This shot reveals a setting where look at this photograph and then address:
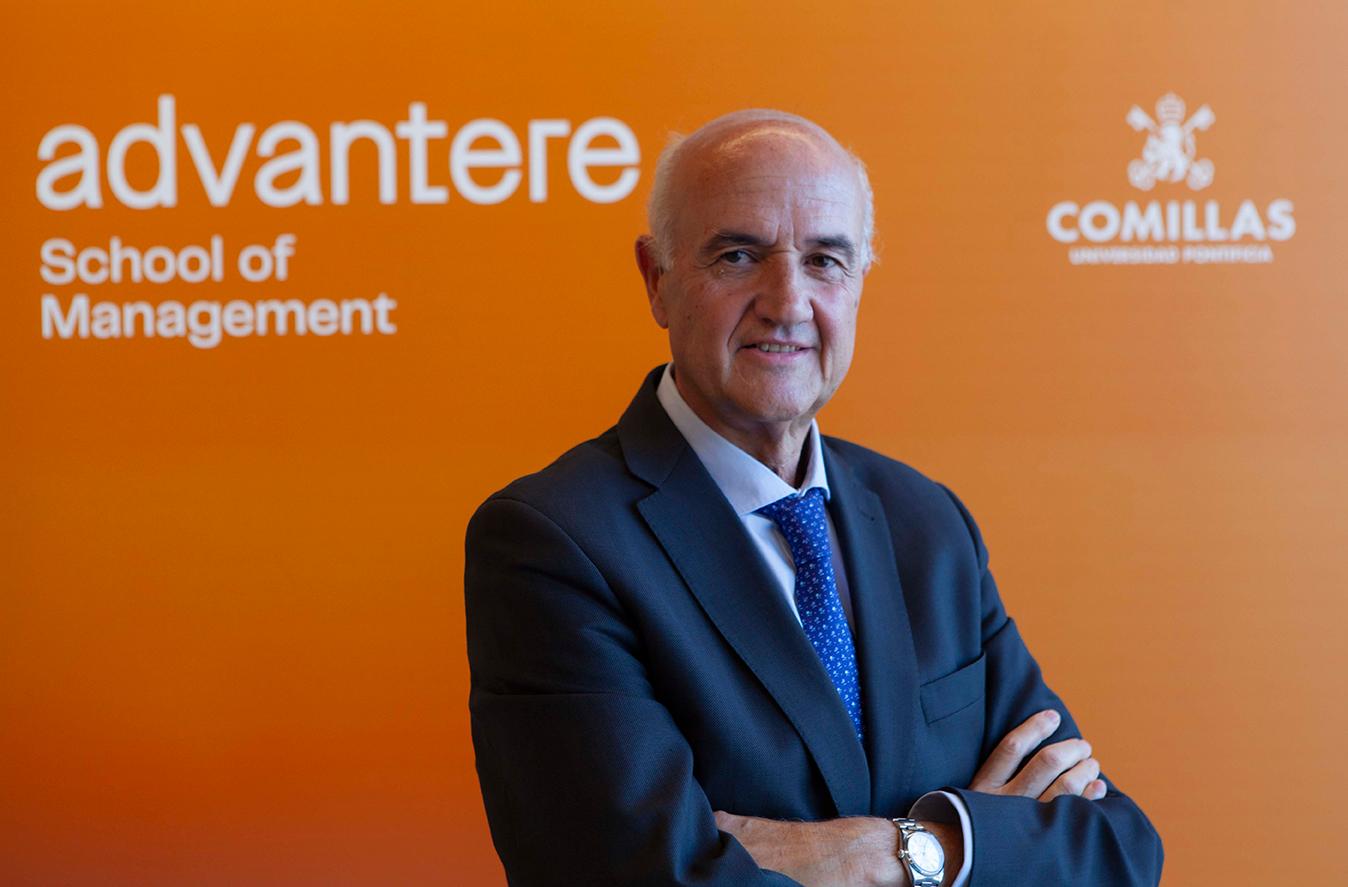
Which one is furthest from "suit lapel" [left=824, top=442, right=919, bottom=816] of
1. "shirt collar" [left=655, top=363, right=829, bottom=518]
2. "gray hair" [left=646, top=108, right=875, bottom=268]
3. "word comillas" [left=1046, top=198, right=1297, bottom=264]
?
"word comillas" [left=1046, top=198, right=1297, bottom=264]

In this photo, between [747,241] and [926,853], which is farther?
[747,241]

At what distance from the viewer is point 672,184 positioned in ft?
6.48

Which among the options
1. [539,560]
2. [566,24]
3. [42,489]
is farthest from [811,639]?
[42,489]

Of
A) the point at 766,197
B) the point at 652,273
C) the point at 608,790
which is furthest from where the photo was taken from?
the point at 652,273

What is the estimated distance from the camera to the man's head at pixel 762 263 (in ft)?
6.19

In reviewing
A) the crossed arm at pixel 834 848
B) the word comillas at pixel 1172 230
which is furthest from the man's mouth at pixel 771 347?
the word comillas at pixel 1172 230

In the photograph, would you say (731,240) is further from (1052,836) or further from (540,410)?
(540,410)

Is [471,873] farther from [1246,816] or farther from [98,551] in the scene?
[1246,816]

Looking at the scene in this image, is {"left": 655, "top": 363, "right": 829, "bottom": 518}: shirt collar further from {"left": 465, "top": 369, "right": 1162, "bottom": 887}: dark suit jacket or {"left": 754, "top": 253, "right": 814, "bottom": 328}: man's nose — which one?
{"left": 754, "top": 253, "right": 814, "bottom": 328}: man's nose

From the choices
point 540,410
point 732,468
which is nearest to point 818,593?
point 732,468

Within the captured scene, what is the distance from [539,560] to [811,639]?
397mm

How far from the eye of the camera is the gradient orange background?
3.50 meters

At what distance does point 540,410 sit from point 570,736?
1.99 m

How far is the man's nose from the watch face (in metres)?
0.68
